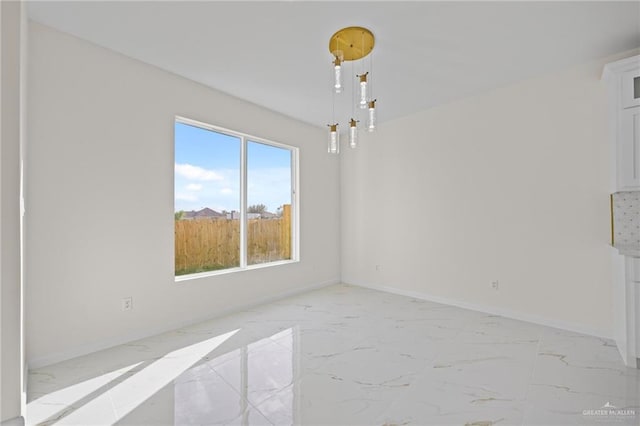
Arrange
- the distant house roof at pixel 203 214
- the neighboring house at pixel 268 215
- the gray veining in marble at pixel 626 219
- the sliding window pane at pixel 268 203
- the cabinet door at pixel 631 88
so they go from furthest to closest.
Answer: the neighboring house at pixel 268 215 → the sliding window pane at pixel 268 203 → the distant house roof at pixel 203 214 → the gray veining in marble at pixel 626 219 → the cabinet door at pixel 631 88

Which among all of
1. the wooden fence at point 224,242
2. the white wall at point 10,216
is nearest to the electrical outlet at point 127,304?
the wooden fence at point 224,242

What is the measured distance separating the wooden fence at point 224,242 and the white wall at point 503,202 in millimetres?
1445

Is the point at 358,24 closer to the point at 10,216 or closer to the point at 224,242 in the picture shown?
the point at 10,216

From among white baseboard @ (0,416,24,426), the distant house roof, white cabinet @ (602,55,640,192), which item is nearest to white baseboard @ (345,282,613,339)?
white cabinet @ (602,55,640,192)

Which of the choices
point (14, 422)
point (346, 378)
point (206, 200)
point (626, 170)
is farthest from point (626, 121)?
point (14, 422)

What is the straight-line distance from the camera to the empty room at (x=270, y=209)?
76.1 inches

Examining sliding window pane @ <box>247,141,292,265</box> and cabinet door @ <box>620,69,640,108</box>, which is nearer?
cabinet door @ <box>620,69,640,108</box>

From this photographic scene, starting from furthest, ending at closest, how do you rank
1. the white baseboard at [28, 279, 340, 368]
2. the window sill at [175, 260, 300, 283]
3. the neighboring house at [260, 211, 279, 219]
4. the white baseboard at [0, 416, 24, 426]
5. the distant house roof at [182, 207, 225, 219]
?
the neighboring house at [260, 211, 279, 219] < the distant house roof at [182, 207, 225, 219] < the window sill at [175, 260, 300, 283] < the white baseboard at [28, 279, 340, 368] < the white baseboard at [0, 416, 24, 426]

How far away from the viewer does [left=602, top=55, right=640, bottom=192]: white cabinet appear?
97.4 inches

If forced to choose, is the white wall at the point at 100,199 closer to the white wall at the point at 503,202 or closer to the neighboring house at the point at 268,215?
the neighboring house at the point at 268,215

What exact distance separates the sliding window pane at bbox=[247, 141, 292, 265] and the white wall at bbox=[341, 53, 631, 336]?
1.34 metres

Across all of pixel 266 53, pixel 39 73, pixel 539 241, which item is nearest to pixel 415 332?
pixel 539 241

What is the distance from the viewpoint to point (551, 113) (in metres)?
3.17

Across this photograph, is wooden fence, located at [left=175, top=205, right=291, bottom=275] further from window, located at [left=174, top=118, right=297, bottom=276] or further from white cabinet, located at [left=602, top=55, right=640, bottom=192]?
white cabinet, located at [left=602, top=55, right=640, bottom=192]
